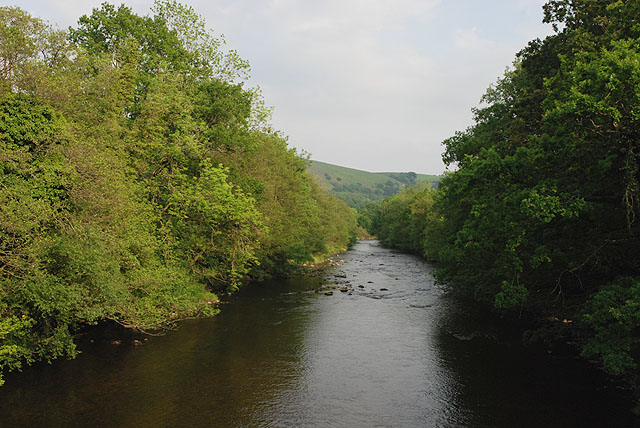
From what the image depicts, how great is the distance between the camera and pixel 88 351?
797 inches

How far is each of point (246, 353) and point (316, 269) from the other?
3388 centimetres

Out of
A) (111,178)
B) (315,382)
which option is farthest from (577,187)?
(111,178)

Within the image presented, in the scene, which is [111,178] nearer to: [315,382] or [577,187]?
[315,382]

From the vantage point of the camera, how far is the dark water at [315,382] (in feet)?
47.6

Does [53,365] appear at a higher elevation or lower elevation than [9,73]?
lower

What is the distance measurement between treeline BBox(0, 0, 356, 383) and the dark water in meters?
2.07

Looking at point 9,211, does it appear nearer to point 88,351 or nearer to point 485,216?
point 88,351

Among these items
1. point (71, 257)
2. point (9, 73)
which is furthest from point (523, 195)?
point (9, 73)

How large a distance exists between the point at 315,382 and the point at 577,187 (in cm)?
1326

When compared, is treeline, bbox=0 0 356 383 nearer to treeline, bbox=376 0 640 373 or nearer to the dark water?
the dark water

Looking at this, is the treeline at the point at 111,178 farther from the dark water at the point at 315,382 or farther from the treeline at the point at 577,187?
the treeline at the point at 577,187

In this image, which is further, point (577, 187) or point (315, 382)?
point (315, 382)

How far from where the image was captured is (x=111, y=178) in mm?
18438

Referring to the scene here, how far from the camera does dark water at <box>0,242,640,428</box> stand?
1452cm
